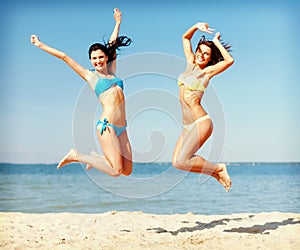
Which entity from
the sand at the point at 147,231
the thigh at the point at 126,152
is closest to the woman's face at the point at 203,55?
the thigh at the point at 126,152

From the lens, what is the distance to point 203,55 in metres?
5.13

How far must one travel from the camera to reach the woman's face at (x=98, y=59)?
507 centimetres

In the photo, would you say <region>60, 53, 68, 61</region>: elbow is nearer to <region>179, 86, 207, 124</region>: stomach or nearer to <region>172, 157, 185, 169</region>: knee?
<region>179, 86, 207, 124</region>: stomach

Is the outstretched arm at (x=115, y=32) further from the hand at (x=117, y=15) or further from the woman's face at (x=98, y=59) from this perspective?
the woman's face at (x=98, y=59)

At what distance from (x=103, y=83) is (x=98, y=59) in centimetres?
27

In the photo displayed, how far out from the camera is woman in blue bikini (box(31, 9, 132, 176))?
16.3ft

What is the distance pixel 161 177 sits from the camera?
606 centimetres

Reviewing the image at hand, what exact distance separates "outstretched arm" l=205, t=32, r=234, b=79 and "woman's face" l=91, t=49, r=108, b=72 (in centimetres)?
110

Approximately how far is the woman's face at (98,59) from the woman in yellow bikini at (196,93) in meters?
0.84

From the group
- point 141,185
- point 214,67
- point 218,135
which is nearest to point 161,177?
point 141,185

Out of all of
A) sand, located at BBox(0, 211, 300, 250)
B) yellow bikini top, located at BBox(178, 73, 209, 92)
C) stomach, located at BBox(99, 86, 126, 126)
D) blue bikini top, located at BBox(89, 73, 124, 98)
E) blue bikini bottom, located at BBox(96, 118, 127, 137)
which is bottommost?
sand, located at BBox(0, 211, 300, 250)

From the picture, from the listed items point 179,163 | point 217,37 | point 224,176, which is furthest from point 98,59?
point 224,176

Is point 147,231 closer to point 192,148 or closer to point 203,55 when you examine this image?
point 192,148

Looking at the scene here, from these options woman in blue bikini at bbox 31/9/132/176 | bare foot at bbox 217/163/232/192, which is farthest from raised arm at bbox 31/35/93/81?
bare foot at bbox 217/163/232/192
